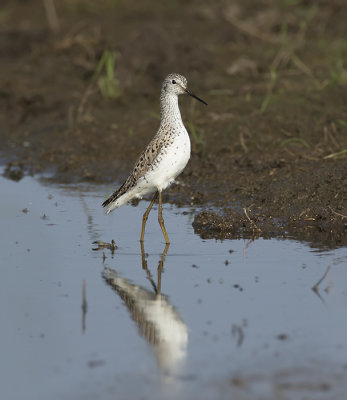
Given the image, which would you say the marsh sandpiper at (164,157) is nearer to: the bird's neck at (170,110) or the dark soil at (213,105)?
the bird's neck at (170,110)

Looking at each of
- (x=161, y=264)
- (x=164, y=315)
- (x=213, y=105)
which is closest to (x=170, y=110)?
(x=161, y=264)

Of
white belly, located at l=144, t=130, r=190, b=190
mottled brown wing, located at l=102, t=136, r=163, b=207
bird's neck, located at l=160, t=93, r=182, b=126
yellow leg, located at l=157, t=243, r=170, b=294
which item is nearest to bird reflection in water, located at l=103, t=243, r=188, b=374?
yellow leg, located at l=157, t=243, r=170, b=294

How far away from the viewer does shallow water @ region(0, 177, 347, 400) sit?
5.12 meters

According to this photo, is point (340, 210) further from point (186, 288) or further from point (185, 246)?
point (186, 288)

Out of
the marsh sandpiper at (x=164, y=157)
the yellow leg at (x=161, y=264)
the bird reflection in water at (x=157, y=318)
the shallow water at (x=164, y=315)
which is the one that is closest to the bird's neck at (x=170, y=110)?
the marsh sandpiper at (x=164, y=157)

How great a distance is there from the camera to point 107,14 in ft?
57.5

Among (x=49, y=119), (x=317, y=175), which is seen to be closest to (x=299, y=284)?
(x=317, y=175)

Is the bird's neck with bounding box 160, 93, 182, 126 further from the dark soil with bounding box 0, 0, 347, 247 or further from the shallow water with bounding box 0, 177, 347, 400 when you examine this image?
the shallow water with bounding box 0, 177, 347, 400

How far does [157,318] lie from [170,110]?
2.94 meters

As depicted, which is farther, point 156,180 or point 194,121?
point 194,121

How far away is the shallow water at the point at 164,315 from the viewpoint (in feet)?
16.8

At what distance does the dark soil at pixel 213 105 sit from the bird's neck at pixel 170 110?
3.20 feet

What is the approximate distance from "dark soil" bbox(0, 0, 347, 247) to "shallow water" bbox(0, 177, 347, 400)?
2.80 feet

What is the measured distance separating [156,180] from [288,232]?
1.37 meters
